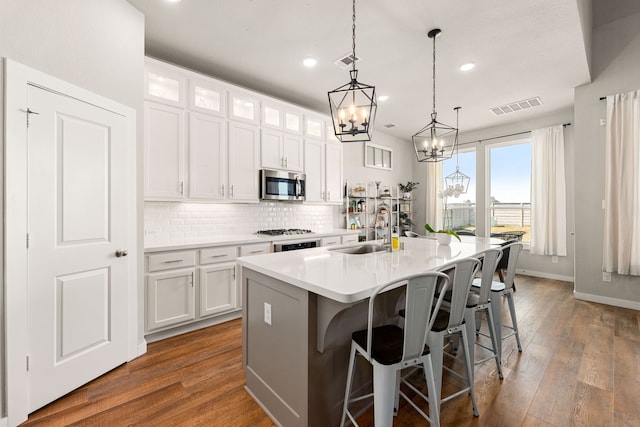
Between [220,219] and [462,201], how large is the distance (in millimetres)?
5483

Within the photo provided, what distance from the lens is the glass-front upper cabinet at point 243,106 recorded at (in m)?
3.58

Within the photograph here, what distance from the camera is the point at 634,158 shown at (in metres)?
3.55

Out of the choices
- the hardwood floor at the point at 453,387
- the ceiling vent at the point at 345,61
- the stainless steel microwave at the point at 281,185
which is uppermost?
the ceiling vent at the point at 345,61

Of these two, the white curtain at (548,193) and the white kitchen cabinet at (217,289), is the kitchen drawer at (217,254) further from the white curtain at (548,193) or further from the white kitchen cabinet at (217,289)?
the white curtain at (548,193)

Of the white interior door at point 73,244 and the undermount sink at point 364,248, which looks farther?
the undermount sink at point 364,248

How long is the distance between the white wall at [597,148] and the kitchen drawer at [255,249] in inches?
178

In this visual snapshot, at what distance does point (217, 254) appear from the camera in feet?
10.2

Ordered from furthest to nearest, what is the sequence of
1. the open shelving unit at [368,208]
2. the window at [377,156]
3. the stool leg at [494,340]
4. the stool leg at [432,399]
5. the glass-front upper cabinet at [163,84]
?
the window at [377,156] < the open shelving unit at [368,208] < the glass-front upper cabinet at [163,84] < the stool leg at [494,340] < the stool leg at [432,399]

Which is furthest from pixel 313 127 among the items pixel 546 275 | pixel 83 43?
pixel 546 275

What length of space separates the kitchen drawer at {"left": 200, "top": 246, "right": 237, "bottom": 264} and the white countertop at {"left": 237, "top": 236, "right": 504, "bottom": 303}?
4.02ft

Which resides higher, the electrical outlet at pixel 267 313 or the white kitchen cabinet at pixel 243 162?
the white kitchen cabinet at pixel 243 162

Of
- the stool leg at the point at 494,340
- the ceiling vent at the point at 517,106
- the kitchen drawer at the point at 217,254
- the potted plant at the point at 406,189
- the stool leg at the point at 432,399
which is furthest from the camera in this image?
the potted plant at the point at 406,189

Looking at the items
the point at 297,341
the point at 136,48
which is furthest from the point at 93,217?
the point at 297,341

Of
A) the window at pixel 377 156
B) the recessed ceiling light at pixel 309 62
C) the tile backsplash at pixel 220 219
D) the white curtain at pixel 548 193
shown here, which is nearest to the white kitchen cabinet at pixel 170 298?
the tile backsplash at pixel 220 219
